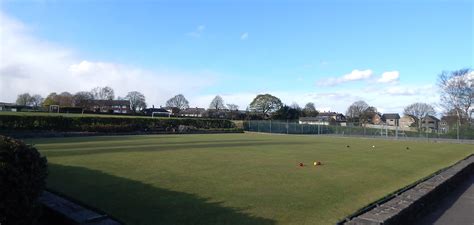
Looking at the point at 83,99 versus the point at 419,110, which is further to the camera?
the point at 419,110

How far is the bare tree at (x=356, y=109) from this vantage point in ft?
370

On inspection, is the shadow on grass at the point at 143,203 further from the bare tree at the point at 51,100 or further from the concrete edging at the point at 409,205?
the bare tree at the point at 51,100

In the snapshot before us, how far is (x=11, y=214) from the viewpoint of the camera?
407 cm

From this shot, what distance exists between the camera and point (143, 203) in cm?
634

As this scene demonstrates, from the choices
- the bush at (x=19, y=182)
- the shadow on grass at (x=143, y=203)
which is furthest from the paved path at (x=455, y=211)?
the bush at (x=19, y=182)

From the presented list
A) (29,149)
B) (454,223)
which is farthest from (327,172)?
(29,149)

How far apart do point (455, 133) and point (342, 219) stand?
44.0m

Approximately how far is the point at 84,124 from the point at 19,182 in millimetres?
32658

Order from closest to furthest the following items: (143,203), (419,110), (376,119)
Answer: (143,203) → (419,110) → (376,119)

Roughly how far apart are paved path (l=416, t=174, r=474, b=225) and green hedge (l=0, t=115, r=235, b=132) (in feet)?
97.8

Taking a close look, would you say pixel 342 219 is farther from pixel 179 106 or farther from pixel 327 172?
pixel 179 106

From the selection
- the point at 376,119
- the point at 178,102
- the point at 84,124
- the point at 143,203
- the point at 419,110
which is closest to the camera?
the point at 143,203

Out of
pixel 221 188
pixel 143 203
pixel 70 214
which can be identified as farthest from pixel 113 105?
pixel 70 214

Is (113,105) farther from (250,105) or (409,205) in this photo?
(409,205)
